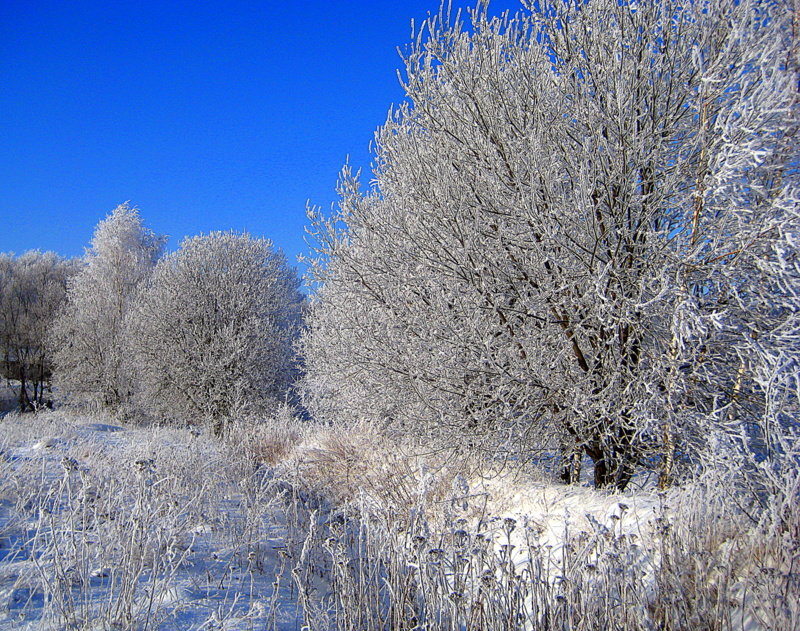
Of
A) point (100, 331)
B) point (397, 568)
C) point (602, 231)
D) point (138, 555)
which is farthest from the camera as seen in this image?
point (100, 331)

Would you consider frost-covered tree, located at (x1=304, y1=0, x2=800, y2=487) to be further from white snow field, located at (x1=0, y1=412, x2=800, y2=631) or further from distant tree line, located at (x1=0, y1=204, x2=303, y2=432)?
distant tree line, located at (x1=0, y1=204, x2=303, y2=432)

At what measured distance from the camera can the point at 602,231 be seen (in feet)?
16.0

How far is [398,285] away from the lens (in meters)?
5.91

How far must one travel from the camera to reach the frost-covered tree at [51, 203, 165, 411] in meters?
21.0

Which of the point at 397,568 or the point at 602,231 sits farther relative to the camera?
the point at 602,231

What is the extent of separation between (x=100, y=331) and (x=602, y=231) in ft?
71.0

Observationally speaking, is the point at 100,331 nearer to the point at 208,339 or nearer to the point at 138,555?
the point at 208,339

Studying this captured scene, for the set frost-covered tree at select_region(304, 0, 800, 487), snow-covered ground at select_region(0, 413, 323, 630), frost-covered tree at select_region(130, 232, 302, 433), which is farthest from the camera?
frost-covered tree at select_region(130, 232, 302, 433)

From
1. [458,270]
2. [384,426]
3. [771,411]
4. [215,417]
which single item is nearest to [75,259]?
[215,417]

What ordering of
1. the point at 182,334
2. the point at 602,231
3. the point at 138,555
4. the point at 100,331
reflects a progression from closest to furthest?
the point at 138,555 < the point at 602,231 < the point at 182,334 < the point at 100,331

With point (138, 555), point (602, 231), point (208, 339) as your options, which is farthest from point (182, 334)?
point (602, 231)

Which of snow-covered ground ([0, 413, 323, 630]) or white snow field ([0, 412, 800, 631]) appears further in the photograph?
snow-covered ground ([0, 413, 323, 630])

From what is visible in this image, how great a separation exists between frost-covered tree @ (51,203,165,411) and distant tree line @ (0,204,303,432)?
0.04 meters

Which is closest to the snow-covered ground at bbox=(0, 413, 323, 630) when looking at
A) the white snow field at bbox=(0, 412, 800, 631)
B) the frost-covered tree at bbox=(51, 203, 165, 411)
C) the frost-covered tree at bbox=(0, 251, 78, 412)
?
the white snow field at bbox=(0, 412, 800, 631)
